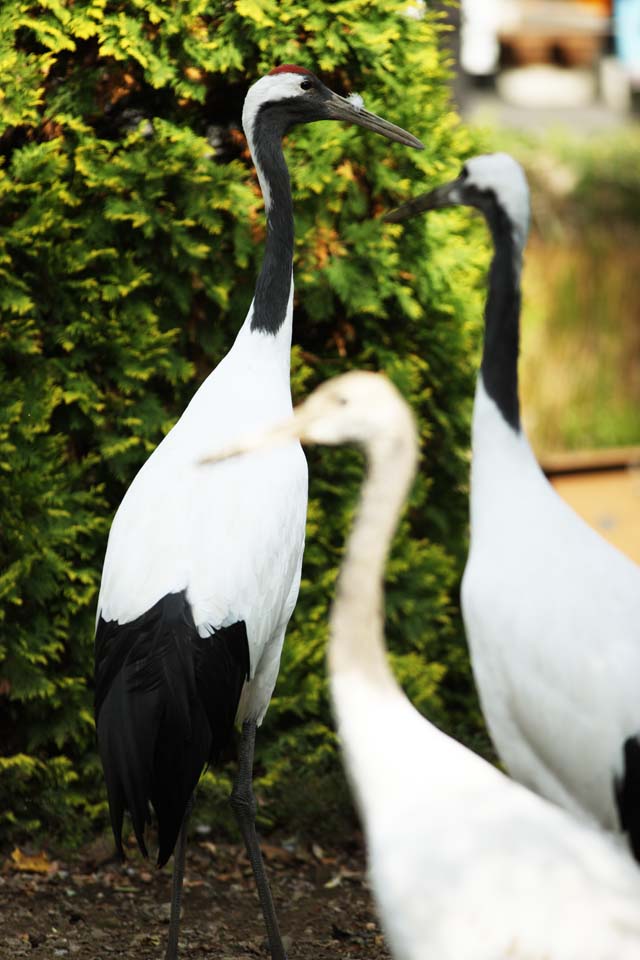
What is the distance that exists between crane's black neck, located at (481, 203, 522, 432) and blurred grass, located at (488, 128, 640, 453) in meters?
4.97

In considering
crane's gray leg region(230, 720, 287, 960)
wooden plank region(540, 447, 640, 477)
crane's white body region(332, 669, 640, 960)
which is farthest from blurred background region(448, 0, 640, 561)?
crane's white body region(332, 669, 640, 960)

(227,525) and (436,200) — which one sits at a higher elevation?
(436,200)

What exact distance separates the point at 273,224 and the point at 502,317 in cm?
90

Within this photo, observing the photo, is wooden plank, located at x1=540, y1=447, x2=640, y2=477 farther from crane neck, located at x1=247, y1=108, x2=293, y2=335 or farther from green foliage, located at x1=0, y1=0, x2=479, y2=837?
crane neck, located at x1=247, y1=108, x2=293, y2=335

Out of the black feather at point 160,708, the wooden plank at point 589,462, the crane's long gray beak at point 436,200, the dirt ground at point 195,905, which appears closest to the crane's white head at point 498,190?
the crane's long gray beak at point 436,200

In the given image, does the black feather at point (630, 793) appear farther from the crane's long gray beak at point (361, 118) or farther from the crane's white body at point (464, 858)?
the crane's long gray beak at point (361, 118)

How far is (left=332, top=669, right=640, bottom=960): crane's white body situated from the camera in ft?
7.74

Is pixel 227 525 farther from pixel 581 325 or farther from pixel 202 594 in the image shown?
pixel 581 325

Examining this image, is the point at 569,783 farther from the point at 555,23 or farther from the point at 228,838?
the point at 555,23

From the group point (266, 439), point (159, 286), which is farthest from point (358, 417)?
point (159, 286)

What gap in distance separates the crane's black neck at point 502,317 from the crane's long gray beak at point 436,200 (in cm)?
14

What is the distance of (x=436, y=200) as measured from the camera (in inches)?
143

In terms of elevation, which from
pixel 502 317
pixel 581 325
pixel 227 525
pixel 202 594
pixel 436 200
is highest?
pixel 436 200

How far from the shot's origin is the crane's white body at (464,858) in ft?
7.74
